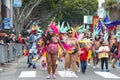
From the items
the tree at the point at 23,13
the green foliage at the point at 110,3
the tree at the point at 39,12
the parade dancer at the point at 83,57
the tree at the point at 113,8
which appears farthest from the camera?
the tree at the point at 39,12

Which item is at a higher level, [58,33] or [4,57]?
[58,33]

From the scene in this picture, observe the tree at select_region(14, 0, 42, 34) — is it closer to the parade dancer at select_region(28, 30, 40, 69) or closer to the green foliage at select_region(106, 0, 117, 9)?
the green foliage at select_region(106, 0, 117, 9)

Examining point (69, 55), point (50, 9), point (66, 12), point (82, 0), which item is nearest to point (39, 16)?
point (50, 9)

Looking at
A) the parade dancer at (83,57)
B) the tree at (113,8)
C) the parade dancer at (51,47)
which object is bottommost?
the parade dancer at (83,57)

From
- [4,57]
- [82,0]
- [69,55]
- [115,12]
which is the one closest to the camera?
[69,55]

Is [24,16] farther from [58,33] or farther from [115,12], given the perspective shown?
[58,33]

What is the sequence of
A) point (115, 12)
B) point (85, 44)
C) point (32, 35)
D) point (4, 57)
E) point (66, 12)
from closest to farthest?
1. point (85, 44)
2. point (32, 35)
3. point (4, 57)
4. point (115, 12)
5. point (66, 12)

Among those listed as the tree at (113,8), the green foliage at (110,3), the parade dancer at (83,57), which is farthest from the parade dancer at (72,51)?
the green foliage at (110,3)

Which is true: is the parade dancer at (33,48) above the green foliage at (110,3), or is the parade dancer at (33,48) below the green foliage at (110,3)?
below

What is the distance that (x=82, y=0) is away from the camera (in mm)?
97188

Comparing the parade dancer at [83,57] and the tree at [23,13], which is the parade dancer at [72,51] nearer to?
the parade dancer at [83,57]

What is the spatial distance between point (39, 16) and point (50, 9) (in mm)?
3662

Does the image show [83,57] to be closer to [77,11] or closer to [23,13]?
[23,13]

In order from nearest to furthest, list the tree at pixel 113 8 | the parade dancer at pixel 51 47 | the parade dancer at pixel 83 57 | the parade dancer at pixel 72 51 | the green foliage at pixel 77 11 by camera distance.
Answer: the parade dancer at pixel 51 47 → the parade dancer at pixel 72 51 → the parade dancer at pixel 83 57 → the tree at pixel 113 8 → the green foliage at pixel 77 11
